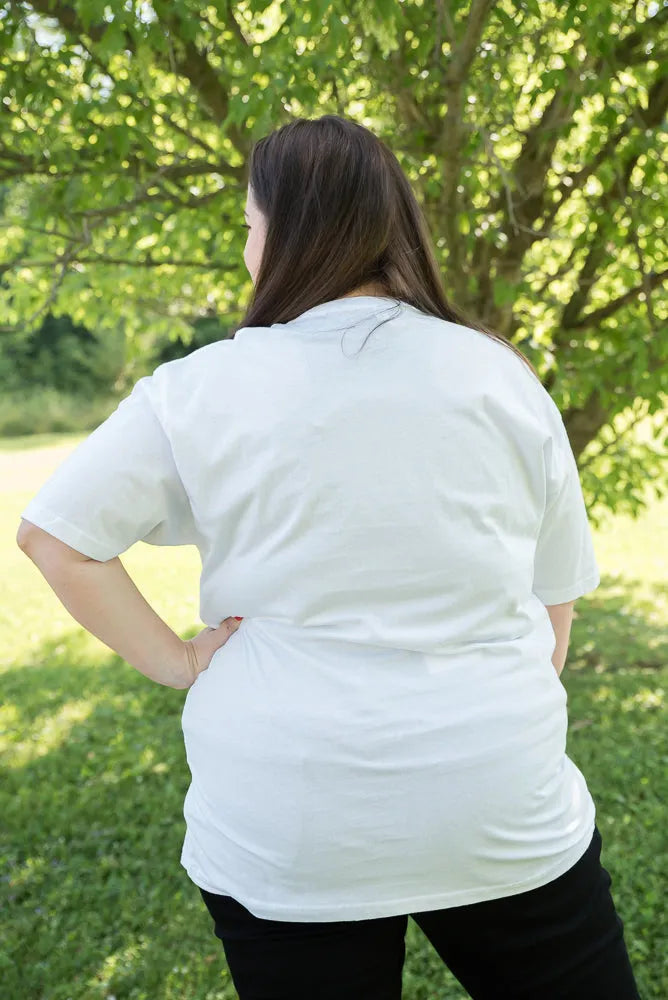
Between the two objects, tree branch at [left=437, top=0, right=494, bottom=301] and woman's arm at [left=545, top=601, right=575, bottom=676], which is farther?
tree branch at [left=437, top=0, right=494, bottom=301]

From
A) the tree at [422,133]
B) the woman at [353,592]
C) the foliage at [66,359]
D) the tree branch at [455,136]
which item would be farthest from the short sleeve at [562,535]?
the foliage at [66,359]

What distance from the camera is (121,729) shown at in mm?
6176

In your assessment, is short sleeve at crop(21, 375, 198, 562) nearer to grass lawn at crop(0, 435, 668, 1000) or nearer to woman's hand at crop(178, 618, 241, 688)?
woman's hand at crop(178, 618, 241, 688)

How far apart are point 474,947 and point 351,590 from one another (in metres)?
0.58

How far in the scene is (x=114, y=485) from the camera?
4.25 feet

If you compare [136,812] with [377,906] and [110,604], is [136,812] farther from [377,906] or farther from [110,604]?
[377,906]

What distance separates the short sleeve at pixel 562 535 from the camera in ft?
4.66

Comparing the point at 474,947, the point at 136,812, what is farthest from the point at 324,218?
the point at 136,812

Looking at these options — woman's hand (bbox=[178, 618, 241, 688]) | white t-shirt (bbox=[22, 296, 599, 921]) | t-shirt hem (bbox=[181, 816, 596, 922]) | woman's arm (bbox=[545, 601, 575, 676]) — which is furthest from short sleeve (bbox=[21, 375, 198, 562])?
woman's arm (bbox=[545, 601, 575, 676])

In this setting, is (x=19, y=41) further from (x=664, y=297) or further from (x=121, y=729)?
(x=121, y=729)

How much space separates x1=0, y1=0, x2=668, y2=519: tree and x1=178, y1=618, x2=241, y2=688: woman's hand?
1.93m

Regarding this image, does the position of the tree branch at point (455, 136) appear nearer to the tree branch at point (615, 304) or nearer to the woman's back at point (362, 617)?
the tree branch at point (615, 304)

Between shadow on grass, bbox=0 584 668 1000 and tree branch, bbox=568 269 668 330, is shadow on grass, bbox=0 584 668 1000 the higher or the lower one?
the lower one

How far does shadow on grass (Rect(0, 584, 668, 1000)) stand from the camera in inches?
137
